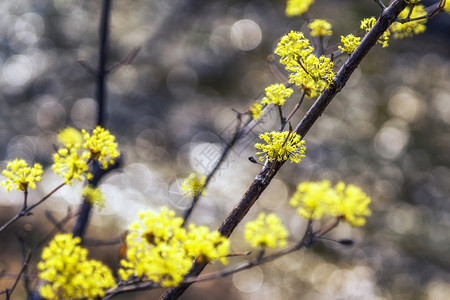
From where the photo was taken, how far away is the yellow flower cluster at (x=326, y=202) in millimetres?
991

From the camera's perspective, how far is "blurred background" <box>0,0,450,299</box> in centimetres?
533

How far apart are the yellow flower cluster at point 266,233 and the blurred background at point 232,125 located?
12.4ft

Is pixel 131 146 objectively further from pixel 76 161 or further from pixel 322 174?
pixel 76 161

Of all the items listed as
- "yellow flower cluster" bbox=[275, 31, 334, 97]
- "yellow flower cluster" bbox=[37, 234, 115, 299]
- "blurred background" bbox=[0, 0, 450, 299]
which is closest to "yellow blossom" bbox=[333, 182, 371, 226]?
"yellow flower cluster" bbox=[275, 31, 334, 97]

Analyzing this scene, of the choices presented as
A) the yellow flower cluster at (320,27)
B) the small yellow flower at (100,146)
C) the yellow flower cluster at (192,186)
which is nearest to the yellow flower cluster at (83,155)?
the small yellow flower at (100,146)

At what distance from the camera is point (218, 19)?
25.7 feet

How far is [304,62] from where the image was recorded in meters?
1.10

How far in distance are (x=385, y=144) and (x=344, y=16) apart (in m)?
2.83

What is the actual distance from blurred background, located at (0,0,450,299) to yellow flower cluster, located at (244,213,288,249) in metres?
3.79

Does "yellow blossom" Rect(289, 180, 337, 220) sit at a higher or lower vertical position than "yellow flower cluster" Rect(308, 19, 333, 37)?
lower

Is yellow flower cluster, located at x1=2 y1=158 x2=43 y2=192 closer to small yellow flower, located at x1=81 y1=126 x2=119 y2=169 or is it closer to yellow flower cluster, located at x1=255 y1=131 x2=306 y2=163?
small yellow flower, located at x1=81 y1=126 x2=119 y2=169

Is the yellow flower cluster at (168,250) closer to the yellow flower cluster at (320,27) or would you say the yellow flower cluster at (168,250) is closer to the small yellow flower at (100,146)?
the small yellow flower at (100,146)

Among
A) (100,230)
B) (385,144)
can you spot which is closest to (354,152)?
(385,144)

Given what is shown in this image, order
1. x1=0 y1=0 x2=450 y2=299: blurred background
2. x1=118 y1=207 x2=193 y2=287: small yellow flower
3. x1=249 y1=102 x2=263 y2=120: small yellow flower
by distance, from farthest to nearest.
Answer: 1. x1=0 y1=0 x2=450 y2=299: blurred background
2. x1=249 y1=102 x2=263 y2=120: small yellow flower
3. x1=118 y1=207 x2=193 y2=287: small yellow flower
